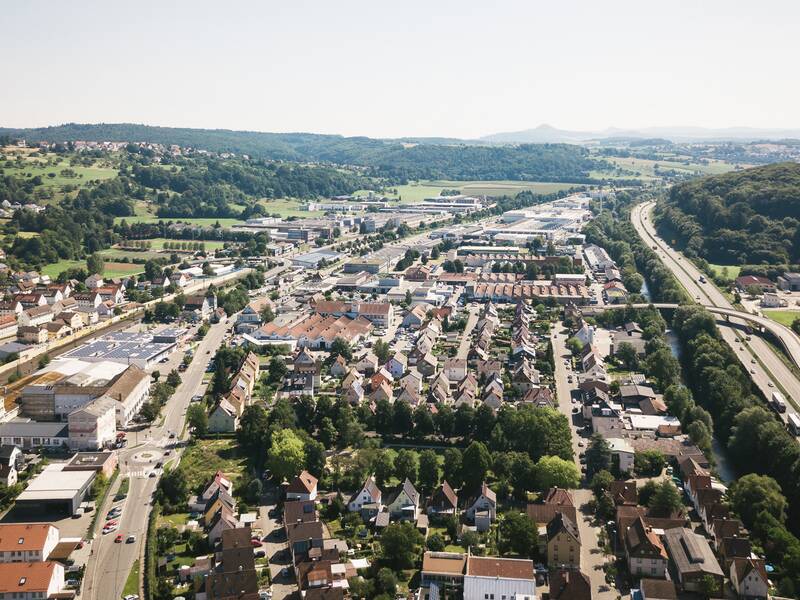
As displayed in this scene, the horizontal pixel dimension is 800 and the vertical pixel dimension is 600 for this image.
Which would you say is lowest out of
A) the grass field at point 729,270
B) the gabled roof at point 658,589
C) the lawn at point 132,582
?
the grass field at point 729,270

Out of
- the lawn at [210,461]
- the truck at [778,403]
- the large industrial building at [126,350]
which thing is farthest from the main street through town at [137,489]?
the truck at [778,403]

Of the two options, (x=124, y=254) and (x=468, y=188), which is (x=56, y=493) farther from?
(x=468, y=188)

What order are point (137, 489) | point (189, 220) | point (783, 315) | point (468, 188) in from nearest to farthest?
point (137, 489)
point (783, 315)
point (189, 220)
point (468, 188)

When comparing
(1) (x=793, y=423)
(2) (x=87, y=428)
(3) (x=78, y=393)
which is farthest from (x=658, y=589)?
(3) (x=78, y=393)

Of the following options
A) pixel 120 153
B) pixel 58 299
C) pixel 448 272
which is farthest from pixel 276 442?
pixel 120 153

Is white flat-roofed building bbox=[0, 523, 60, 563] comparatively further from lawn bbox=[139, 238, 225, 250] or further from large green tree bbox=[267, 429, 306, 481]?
lawn bbox=[139, 238, 225, 250]

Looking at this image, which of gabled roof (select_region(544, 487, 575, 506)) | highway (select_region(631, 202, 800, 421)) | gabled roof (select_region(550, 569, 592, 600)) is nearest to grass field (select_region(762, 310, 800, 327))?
highway (select_region(631, 202, 800, 421))

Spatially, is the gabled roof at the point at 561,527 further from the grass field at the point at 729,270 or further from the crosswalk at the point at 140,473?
the grass field at the point at 729,270
